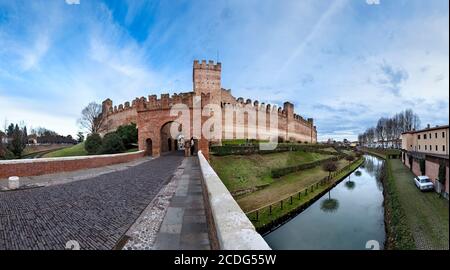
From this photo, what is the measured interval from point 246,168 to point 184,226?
1707 centimetres

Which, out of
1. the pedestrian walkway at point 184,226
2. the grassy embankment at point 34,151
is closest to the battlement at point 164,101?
the pedestrian walkway at point 184,226

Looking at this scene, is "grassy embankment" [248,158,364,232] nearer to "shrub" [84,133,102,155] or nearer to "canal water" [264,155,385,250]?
"canal water" [264,155,385,250]

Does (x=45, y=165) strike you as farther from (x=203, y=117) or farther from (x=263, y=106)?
(x=263, y=106)

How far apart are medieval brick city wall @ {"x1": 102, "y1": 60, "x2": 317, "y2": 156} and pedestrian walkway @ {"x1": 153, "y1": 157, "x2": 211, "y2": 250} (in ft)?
46.6

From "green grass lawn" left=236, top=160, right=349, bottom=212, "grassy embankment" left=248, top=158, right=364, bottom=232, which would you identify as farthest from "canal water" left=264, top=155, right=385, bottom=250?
"green grass lawn" left=236, top=160, right=349, bottom=212

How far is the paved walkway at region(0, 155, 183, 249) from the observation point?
319 cm

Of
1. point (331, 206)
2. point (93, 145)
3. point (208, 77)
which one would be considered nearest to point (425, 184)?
point (331, 206)

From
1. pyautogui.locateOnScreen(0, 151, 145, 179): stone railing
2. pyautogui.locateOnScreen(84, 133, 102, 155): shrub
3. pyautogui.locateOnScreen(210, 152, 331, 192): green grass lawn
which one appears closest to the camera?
pyautogui.locateOnScreen(0, 151, 145, 179): stone railing

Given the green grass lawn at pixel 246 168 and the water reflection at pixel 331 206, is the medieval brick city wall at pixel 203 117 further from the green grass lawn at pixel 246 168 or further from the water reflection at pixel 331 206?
the water reflection at pixel 331 206

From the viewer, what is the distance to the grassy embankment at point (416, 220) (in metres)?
1.34

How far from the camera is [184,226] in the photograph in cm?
377
